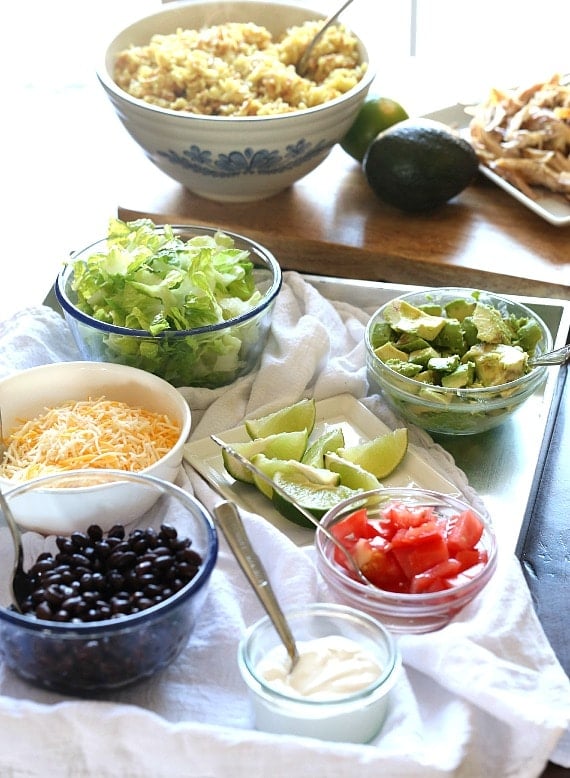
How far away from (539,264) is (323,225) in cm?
41

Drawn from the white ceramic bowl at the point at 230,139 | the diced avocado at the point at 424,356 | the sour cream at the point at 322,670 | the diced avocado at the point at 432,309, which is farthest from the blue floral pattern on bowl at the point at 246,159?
the sour cream at the point at 322,670

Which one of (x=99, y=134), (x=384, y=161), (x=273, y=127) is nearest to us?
(x=273, y=127)

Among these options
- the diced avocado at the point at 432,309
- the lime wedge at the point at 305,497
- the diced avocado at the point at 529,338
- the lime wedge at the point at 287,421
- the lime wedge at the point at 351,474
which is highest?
the diced avocado at the point at 432,309

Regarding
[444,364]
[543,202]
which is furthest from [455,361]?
[543,202]

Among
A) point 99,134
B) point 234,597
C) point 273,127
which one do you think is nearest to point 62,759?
point 234,597

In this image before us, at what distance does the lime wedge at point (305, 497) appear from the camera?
1314 mm

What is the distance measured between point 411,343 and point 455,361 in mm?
74

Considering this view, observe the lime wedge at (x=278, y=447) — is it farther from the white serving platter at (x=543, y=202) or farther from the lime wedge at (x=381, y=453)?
the white serving platter at (x=543, y=202)

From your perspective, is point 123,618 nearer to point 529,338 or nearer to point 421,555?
point 421,555

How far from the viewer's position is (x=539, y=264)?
194cm

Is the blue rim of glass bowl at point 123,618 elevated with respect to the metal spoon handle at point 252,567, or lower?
elevated

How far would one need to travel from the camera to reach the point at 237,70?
1988mm

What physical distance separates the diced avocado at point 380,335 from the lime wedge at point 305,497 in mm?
282

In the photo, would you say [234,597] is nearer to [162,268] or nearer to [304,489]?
[304,489]
